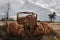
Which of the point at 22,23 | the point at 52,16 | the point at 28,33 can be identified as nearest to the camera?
the point at 28,33

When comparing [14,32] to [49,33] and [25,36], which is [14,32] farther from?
[49,33]

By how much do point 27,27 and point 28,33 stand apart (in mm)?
441

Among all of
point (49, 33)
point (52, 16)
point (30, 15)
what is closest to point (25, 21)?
point (30, 15)

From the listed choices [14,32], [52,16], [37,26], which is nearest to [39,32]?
[37,26]

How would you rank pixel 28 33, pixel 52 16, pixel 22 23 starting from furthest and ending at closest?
pixel 52 16 < pixel 22 23 < pixel 28 33

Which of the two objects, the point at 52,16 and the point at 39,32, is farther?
the point at 52,16

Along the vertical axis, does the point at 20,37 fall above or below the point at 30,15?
below

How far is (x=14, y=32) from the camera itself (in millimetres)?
18469

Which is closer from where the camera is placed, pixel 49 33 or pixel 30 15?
pixel 30 15

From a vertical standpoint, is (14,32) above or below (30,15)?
below

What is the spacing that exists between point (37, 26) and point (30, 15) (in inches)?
37.7

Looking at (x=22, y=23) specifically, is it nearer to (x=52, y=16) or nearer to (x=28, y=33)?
(x=28, y=33)

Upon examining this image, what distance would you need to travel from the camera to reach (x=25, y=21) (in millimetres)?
17672

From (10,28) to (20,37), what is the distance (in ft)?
3.49
